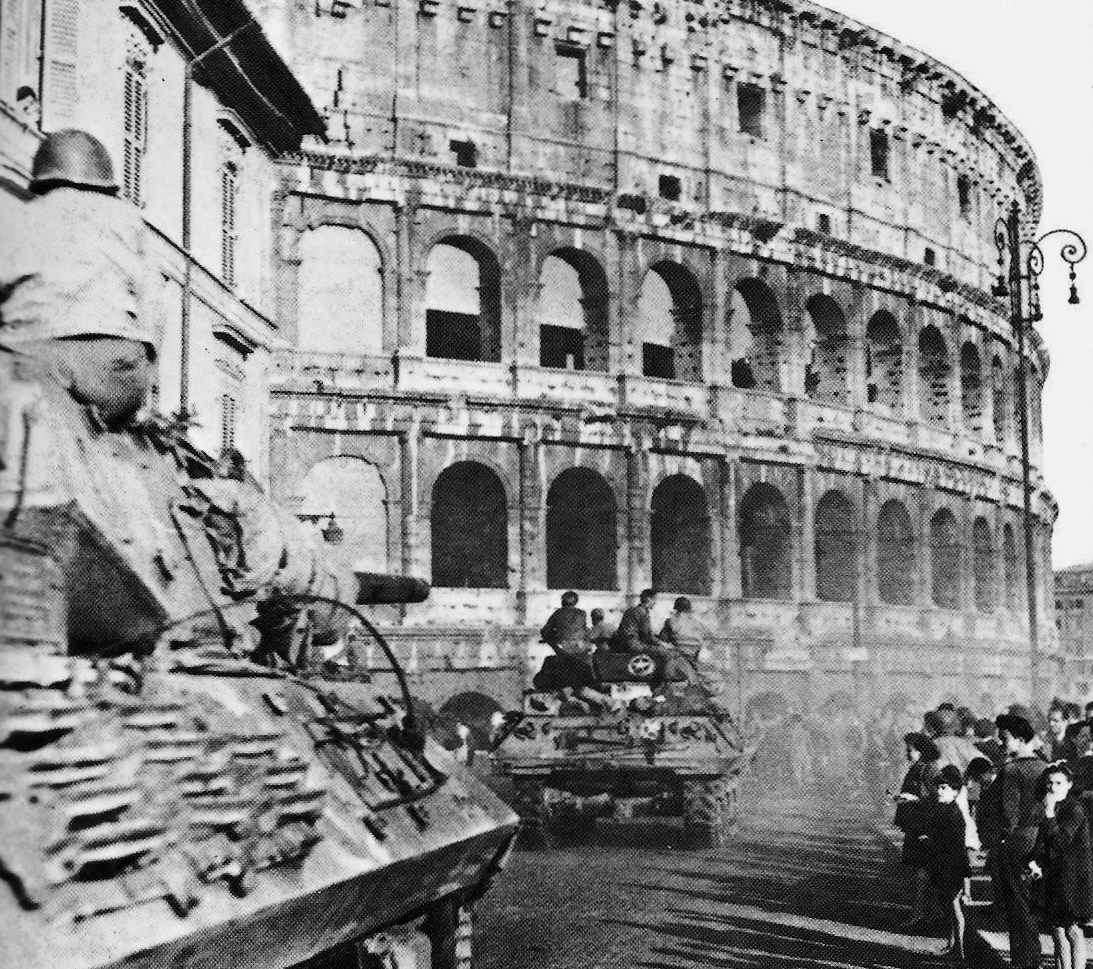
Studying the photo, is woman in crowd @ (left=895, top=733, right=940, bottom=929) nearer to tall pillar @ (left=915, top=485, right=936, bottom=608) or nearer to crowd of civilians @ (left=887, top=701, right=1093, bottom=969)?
crowd of civilians @ (left=887, top=701, right=1093, bottom=969)

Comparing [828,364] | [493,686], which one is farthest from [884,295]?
[493,686]

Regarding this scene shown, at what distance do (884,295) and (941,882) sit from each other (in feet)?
88.1

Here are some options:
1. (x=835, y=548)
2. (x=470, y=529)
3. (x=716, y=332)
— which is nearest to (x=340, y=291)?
(x=470, y=529)

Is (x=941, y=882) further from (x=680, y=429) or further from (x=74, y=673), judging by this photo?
(x=680, y=429)

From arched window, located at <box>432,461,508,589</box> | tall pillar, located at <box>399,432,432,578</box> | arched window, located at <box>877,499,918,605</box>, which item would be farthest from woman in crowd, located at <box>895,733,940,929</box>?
arched window, located at <box>877,499,918,605</box>

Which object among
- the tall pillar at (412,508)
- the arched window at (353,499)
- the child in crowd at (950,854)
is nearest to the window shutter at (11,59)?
the child in crowd at (950,854)

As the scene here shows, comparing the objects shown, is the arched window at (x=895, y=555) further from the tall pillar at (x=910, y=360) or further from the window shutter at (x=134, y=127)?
the window shutter at (x=134, y=127)

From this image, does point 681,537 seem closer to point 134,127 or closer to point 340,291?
point 340,291

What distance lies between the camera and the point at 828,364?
35.2m

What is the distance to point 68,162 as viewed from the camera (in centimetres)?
437

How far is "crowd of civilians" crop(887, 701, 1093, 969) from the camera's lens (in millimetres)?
8422

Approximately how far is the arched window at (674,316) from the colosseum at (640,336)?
0.22 ft

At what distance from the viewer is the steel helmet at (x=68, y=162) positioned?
436 centimetres

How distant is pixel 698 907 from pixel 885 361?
26101mm
